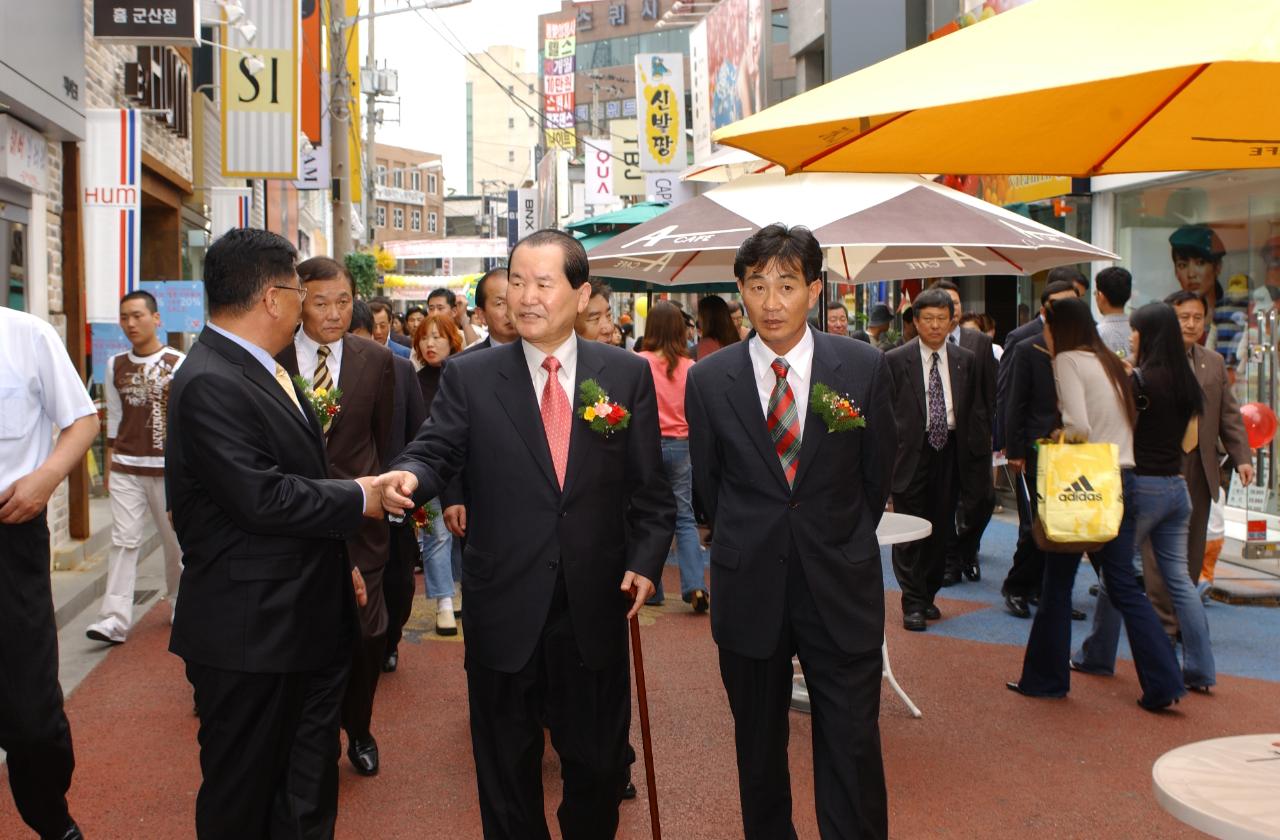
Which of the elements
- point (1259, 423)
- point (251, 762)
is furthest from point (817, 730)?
point (1259, 423)

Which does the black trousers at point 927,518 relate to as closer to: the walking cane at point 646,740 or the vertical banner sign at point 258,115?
the walking cane at point 646,740

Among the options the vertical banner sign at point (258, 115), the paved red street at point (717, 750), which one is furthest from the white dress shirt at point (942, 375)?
the vertical banner sign at point (258, 115)

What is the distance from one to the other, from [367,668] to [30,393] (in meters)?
1.74

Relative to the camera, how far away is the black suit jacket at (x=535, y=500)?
3.72 m

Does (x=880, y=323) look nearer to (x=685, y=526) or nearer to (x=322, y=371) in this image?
(x=685, y=526)

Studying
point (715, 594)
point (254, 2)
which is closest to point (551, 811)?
point (715, 594)

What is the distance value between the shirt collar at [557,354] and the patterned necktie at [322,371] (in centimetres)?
171

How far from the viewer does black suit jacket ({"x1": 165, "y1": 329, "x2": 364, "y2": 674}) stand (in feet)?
10.9

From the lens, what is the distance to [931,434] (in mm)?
8117

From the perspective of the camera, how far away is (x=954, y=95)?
279cm

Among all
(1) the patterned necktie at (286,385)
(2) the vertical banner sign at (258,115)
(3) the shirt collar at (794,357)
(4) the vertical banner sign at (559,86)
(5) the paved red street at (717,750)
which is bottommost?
(5) the paved red street at (717,750)

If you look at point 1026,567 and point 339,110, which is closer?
point 1026,567

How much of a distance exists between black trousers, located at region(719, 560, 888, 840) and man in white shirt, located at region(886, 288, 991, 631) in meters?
3.96

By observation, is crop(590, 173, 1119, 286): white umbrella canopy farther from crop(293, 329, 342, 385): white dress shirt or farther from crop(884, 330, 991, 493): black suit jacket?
crop(293, 329, 342, 385): white dress shirt
